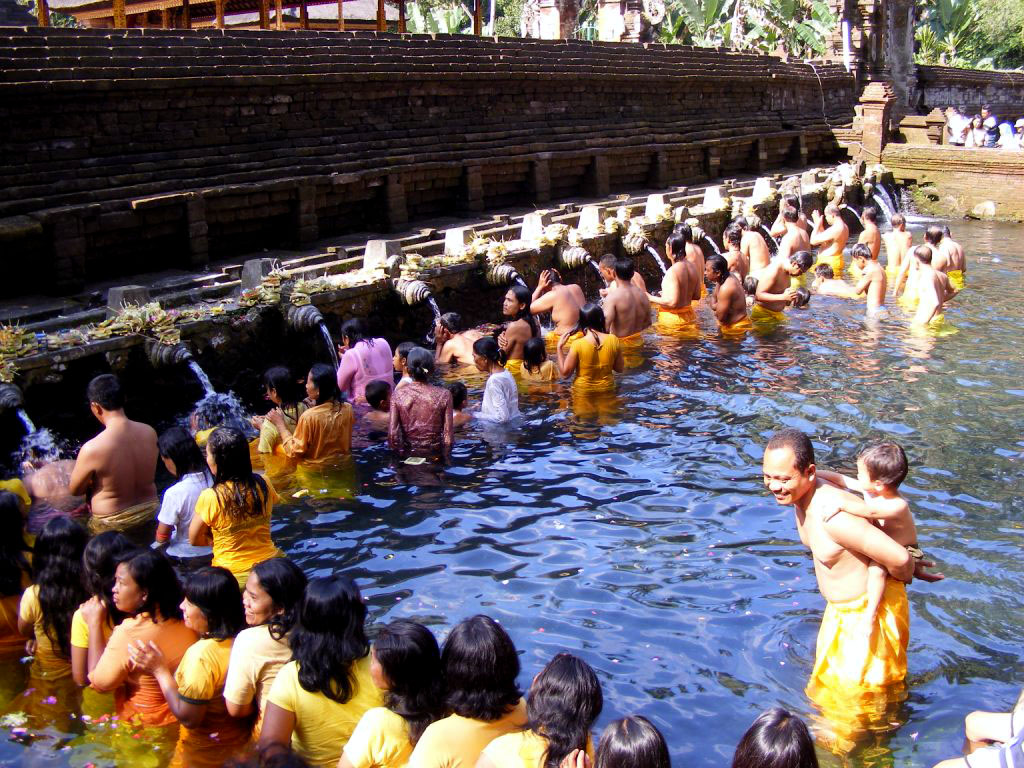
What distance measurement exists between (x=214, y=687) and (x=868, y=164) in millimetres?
25013

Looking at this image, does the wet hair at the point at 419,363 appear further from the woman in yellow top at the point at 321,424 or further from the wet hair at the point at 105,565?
the wet hair at the point at 105,565

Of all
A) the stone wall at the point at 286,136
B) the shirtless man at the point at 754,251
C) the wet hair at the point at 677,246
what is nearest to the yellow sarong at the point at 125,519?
the stone wall at the point at 286,136

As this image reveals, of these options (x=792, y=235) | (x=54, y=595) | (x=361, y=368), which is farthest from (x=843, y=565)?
(x=792, y=235)

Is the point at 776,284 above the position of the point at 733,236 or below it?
below

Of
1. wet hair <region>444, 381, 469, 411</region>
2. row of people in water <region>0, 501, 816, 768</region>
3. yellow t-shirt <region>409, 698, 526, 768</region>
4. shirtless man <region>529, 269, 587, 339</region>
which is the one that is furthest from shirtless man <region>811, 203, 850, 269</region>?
yellow t-shirt <region>409, 698, 526, 768</region>

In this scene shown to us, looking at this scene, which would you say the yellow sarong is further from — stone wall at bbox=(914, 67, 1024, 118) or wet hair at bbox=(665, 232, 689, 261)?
stone wall at bbox=(914, 67, 1024, 118)

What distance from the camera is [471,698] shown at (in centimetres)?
365

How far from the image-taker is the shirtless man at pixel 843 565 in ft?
15.1

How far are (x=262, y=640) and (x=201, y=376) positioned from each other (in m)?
5.56

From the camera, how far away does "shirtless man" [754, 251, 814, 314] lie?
12.3m

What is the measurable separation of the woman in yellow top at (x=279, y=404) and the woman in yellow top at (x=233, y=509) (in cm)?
180

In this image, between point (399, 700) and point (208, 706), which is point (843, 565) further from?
point (208, 706)

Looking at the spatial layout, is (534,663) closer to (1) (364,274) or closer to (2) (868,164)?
(1) (364,274)

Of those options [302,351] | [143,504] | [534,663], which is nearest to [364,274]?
[302,351]
